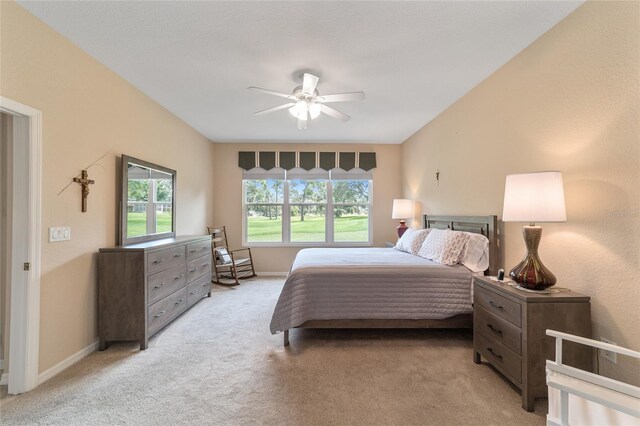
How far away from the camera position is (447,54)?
7.63 feet

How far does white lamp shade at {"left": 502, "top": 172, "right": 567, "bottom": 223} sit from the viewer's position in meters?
1.67

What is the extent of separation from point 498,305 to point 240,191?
4488 millimetres

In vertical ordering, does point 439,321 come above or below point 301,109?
below

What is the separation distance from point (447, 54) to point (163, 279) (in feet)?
11.0

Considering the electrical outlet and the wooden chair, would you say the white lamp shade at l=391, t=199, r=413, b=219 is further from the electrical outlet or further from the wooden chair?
the electrical outlet

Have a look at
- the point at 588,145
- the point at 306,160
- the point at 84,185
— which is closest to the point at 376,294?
the point at 588,145

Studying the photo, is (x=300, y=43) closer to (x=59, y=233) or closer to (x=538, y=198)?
(x=538, y=198)

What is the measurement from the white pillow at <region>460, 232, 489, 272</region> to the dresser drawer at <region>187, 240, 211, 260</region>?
10.0 feet

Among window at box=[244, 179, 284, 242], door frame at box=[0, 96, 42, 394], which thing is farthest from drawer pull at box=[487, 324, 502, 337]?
window at box=[244, 179, 284, 242]

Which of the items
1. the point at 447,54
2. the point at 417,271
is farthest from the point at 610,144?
the point at 417,271

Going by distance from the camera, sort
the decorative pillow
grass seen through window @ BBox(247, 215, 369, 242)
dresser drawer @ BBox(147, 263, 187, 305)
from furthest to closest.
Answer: grass seen through window @ BBox(247, 215, 369, 242) → the decorative pillow → dresser drawer @ BBox(147, 263, 187, 305)

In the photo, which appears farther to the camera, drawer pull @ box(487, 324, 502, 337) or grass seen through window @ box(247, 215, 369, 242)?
grass seen through window @ box(247, 215, 369, 242)

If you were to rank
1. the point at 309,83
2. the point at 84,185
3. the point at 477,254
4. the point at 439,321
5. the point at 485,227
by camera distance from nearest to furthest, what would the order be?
1. the point at 84,185
2. the point at 309,83
3. the point at 439,321
4. the point at 477,254
5. the point at 485,227

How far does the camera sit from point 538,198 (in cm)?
171
